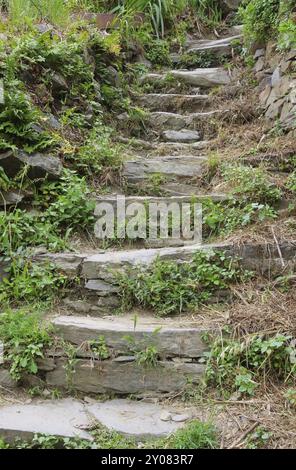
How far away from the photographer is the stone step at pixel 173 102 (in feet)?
18.6

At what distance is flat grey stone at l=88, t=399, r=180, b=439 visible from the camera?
2395 millimetres

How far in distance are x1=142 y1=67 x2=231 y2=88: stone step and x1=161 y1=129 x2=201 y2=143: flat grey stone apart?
1076mm

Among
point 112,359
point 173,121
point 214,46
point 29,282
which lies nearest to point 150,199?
point 29,282

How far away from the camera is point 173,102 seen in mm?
5703

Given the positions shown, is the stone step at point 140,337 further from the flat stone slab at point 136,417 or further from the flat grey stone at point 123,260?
the flat grey stone at point 123,260

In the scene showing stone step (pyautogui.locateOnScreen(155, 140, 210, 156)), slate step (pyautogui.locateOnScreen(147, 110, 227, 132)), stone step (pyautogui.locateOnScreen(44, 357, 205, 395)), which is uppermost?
slate step (pyautogui.locateOnScreen(147, 110, 227, 132))

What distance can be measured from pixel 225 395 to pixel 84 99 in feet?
11.0

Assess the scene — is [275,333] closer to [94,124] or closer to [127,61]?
[94,124]

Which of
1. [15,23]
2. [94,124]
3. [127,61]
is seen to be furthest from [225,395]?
[127,61]

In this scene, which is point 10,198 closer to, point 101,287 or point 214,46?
point 101,287

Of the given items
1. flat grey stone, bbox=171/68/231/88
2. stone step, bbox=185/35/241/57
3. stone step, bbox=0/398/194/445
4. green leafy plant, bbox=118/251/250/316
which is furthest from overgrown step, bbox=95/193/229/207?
stone step, bbox=185/35/241/57

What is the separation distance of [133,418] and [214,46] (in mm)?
5515

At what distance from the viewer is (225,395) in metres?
2.57

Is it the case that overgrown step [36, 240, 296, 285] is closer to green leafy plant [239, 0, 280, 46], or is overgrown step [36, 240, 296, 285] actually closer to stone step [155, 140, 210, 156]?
stone step [155, 140, 210, 156]
